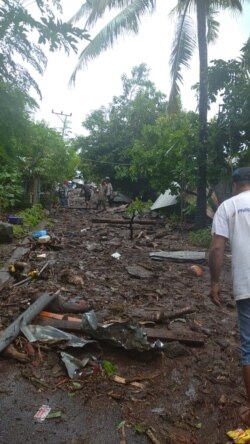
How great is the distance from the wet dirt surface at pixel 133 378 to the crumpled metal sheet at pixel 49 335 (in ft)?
0.21

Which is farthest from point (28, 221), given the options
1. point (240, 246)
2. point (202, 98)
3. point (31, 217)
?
point (240, 246)

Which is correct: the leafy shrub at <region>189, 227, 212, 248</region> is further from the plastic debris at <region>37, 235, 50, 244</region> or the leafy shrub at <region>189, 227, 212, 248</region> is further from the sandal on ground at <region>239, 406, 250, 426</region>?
the sandal on ground at <region>239, 406, 250, 426</region>

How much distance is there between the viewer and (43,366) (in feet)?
10.4

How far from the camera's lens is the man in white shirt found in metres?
2.51

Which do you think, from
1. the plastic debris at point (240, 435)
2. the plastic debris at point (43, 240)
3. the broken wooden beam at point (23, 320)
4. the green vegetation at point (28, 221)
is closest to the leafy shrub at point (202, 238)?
the plastic debris at point (43, 240)

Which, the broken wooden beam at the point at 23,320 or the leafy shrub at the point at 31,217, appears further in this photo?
the leafy shrub at the point at 31,217

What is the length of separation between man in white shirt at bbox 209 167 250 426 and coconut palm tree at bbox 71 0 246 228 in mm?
8245

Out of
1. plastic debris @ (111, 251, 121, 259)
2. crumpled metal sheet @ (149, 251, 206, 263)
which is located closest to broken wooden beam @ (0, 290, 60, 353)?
plastic debris @ (111, 251, 121, 259)

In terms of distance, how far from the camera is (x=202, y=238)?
400 inches

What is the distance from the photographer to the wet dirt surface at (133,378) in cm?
244

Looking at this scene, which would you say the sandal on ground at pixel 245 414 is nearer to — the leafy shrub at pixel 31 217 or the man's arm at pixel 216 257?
the man's arm at pixel 216 257

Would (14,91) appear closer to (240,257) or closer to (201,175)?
(240,257)

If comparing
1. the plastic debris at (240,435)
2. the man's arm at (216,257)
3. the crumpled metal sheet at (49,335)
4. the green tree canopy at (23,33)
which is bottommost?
the plastic debris at (240,435)

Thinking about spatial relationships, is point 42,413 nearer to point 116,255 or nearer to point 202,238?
point 116,255
